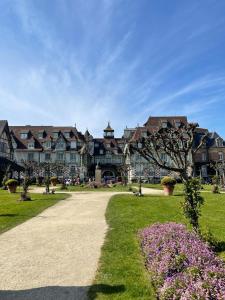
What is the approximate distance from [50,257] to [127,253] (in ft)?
7.59

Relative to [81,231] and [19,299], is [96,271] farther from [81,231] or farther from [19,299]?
[81,231]

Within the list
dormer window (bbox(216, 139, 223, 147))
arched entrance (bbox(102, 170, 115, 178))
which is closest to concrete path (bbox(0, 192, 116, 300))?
arched entrance (bbox(102, 170, 115, 178))

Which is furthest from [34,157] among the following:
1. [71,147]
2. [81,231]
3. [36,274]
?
[36,274]

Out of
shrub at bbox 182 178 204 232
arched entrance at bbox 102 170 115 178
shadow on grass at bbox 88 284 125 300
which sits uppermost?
arched entrance at bbox 102 170 115 178

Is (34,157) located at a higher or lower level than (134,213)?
higher

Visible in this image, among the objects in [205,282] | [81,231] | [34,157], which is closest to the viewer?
[205,282]

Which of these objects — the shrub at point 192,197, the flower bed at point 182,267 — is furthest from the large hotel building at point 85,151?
the flower bed at point 182,267

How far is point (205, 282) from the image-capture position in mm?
6398

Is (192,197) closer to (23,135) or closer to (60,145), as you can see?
(60,145)

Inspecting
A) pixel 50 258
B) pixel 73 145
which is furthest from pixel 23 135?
pixel 50 258

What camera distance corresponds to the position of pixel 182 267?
7.95 meters

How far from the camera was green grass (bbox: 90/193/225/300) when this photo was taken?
308 inches

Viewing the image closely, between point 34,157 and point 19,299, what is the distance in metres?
75.9

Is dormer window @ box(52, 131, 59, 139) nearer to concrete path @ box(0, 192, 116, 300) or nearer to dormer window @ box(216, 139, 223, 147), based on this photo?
dormer window @ box(216, 139, 223, 147)
